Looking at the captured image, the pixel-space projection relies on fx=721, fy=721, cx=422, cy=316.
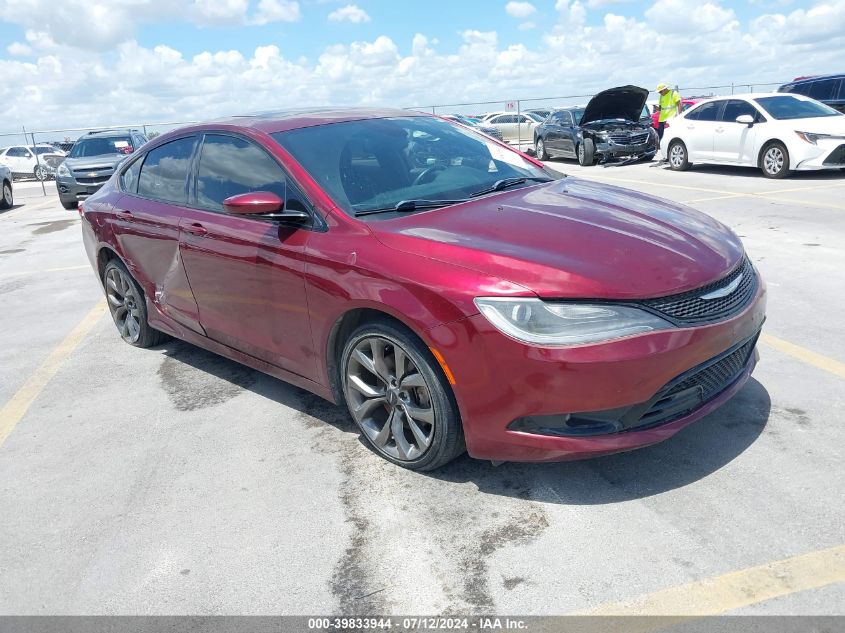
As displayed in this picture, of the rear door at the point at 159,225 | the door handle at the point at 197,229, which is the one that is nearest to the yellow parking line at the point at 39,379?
the rear door at the point at 159,225

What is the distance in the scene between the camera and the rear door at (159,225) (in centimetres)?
457

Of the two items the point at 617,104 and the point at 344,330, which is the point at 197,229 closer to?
the point at 344,330

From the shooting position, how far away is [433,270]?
9.80 feet

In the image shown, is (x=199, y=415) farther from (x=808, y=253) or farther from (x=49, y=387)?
(x=808, y=253)

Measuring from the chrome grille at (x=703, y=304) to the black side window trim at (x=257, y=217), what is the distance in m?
1.60

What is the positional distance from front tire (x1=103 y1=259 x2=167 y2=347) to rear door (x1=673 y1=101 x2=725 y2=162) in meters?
12.2

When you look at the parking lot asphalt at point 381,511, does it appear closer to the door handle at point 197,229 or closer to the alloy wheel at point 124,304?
the alloy wheel at point 124,304

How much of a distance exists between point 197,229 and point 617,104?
47.6ft

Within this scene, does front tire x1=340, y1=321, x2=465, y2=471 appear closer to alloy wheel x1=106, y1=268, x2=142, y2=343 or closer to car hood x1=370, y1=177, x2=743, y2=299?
car hood x1=370, y1=177, x2=743, y2=299

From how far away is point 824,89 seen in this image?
15859 millimetres

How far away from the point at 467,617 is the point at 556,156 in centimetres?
1907

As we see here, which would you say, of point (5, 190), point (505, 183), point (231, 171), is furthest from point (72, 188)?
point (505, 183)

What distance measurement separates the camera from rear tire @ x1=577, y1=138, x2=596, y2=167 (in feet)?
58.5

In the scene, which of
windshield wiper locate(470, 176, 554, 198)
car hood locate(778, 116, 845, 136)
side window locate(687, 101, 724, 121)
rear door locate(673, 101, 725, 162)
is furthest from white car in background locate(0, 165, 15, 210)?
car hood locate(778, 116, 845, 136)
